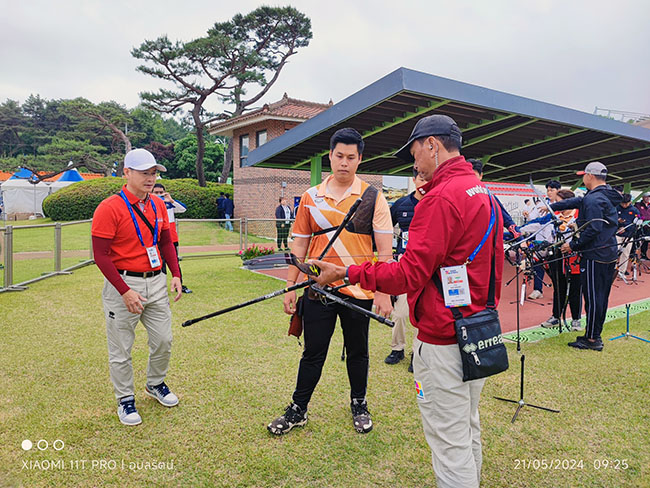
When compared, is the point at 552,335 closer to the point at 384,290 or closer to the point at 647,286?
the point at 384,290

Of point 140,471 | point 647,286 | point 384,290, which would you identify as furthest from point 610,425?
point 647,286

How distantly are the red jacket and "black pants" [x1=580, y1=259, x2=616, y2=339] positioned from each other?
3.94 meters

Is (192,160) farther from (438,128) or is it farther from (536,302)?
(438,128)

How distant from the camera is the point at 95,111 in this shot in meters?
33.9

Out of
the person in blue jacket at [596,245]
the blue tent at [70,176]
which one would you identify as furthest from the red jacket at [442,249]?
the blue tent at [70,176]

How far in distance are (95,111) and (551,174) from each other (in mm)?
33938

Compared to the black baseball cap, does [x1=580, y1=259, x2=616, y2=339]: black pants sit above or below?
below

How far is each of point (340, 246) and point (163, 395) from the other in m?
1.99

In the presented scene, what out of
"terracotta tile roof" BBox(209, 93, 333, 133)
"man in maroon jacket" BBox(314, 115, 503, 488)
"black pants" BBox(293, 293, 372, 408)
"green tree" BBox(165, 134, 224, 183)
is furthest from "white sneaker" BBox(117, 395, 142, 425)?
"green tree" BBox(165, 134, 224, 183)

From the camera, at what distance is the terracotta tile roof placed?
2073cm

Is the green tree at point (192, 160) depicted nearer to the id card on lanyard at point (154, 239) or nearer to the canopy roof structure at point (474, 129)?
the canopy roof structure at point (474, 129)

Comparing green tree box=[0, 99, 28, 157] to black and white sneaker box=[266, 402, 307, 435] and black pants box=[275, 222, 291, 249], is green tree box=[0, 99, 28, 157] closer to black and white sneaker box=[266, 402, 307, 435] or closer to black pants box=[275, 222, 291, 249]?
black pants box=[275, 222, 291, 249]

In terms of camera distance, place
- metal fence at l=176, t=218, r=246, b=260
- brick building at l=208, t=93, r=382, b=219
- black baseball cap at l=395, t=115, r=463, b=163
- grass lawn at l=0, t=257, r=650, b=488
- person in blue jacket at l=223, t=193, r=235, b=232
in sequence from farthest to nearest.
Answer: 1. person in blue jacket at l=223, t=193, r=235, b=232
2. brick building at l=208, t=93, r=382, b=219
3. metal fence at l=176, t=218, r=246, b=260
4. grass lawn at l=0, t=257, r=650, b=488
5. black baseball cap at l=395, t=115, r=463, b=163

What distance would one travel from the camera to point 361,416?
315 centimetres
